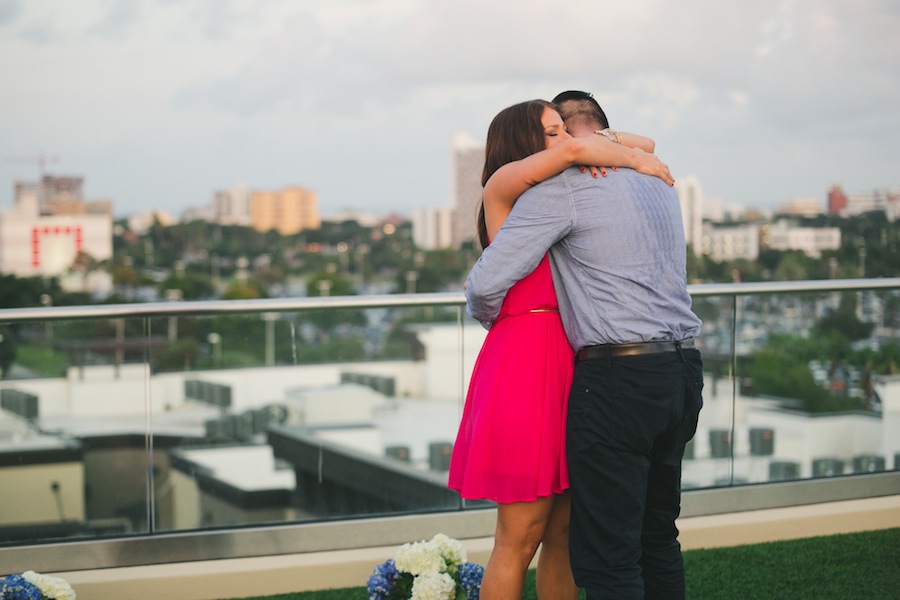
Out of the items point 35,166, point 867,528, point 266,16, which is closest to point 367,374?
point 867,528

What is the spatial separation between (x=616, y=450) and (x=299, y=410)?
2632 millimetres

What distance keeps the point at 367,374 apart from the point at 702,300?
1.77m

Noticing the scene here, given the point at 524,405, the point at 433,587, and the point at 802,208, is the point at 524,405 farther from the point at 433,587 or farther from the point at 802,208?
the point at 802,208

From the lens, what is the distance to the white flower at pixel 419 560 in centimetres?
276

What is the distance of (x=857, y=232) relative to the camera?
49.6 metres

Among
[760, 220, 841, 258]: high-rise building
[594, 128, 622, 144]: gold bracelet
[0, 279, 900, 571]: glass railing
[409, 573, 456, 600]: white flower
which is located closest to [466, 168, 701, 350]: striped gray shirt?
[594, 128, 622, 144]: gold bracelet

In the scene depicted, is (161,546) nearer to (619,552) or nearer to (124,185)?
(619,552)

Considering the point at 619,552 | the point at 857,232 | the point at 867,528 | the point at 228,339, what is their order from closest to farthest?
the point at 619,552, the point at 867,528, the point at 228,339, the point at 857,232

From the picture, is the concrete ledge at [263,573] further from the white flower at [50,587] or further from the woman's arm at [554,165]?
the woman's arm at [554,165]

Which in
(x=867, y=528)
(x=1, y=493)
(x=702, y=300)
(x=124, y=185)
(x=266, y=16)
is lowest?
(x=867, y=528)

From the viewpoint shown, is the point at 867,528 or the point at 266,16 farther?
the point at 266,16

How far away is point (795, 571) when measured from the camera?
357 cm

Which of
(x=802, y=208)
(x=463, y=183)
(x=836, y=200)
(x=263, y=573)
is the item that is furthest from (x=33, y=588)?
(x=463, y=183)

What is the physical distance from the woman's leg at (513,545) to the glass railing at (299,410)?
1.44 meters
